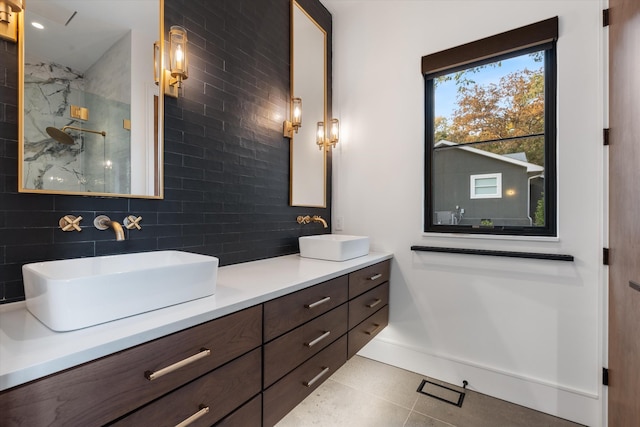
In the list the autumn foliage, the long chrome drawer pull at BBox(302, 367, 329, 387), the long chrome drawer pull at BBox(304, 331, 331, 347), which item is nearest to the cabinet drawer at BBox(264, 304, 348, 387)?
the long chrome drawer pull at BBox(304, 331, 331, 347)

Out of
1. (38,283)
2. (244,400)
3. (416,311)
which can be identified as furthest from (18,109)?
(416,311)

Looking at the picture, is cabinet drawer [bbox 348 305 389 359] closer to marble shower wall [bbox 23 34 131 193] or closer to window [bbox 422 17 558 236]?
window [bbox 422 17 558 236]

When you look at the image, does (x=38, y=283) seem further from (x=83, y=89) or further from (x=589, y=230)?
(x=589, y=230)

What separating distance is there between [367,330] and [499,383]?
93 centimetres

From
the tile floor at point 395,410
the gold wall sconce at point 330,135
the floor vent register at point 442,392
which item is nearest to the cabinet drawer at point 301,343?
the tile floor at point 395,410

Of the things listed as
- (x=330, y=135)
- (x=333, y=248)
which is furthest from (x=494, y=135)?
(x=333, y=248)

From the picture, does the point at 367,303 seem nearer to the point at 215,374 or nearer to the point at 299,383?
the point at 299,383

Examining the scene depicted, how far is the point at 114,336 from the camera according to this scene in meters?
0.76

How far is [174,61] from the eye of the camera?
1431 mm

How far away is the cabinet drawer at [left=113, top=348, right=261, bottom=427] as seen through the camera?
0.84m

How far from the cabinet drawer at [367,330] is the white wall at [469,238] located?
→ 140 mm

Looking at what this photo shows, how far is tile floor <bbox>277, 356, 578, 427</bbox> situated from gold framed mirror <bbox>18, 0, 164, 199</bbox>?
1.55m

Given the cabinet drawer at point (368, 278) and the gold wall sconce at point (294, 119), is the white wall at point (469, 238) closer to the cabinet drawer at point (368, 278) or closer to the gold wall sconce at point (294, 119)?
the cabinet drawer at point (368, 278)

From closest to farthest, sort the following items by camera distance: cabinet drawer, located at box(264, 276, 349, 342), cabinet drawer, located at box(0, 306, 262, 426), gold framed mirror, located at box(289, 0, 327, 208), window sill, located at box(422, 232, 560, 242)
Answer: cabinet drawer, located at box(0, 306, 262, 426)
cabinet drawer, located at box(264, 276, 349, 342)
window sill, located at box(422, 232, 560, 242)
gold framed mirror, located at box(289, 0, 327, 208)
